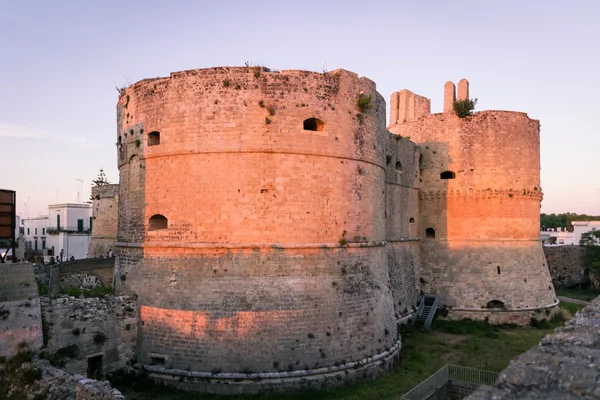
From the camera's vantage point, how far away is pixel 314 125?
Answer: 13492mm

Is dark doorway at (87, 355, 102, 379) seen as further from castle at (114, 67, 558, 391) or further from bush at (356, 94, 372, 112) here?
bush at (356, 94, 372, 112)

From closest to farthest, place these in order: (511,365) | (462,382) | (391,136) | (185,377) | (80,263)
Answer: (511,365)
(185,377)
(462,382)
(391,136)
(80,263)

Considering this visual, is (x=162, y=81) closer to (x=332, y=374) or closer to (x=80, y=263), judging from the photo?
(x=332, y=374)

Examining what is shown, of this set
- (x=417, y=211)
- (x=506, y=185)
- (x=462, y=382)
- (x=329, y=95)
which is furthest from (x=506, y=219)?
(x=329, y=95)

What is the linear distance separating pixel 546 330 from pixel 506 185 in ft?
20.2

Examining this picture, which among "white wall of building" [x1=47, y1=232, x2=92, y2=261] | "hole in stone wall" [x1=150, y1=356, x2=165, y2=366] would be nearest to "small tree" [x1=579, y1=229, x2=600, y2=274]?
"hole in stone wall" [x1=150, y1=356, x2=165, y2=366]

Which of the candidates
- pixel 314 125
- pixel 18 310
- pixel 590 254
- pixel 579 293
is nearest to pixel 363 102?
pixel 314 125

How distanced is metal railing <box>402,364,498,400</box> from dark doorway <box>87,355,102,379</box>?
7654 millimetres

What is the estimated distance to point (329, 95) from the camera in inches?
528

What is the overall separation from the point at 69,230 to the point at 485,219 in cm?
3827

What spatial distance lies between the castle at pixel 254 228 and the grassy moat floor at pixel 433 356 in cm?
39

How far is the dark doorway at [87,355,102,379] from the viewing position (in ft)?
39.8

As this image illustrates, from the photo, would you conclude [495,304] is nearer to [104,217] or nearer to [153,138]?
[153,138]

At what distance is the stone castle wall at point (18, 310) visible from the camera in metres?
10.6
